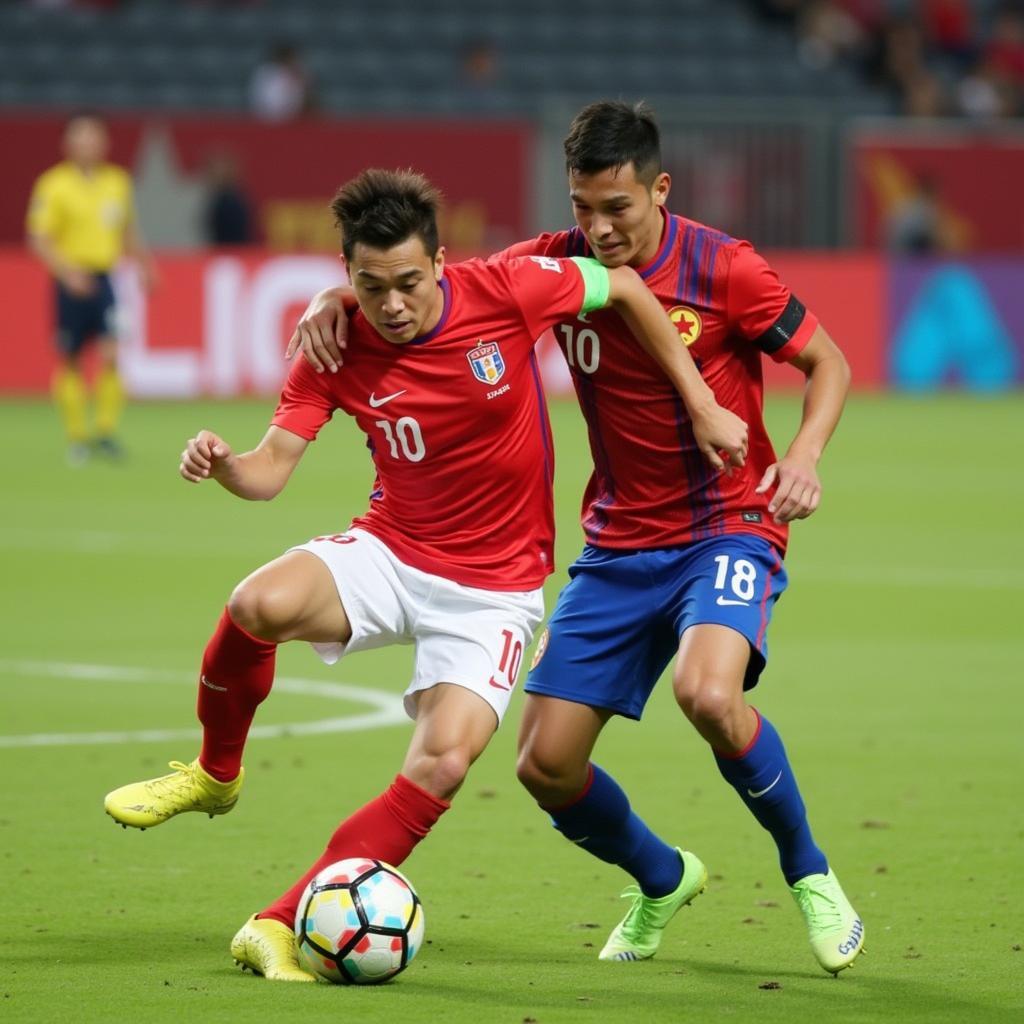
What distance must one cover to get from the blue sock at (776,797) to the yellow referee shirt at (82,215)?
13541 mm

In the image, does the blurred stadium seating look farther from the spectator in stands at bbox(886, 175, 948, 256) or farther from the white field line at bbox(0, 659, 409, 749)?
the white field line at bbox(0, 659, 409, 749)

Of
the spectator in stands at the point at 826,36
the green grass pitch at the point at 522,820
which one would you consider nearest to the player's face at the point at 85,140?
the green grass pitch at the point at 522,820

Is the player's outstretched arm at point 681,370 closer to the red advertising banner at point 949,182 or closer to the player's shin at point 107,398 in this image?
the player's shin at point 107,398

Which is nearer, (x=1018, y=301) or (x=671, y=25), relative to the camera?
(x=1018, y=301)

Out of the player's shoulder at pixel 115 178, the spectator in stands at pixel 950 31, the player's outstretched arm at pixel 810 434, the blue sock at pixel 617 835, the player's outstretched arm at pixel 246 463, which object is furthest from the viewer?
the spectator in stands at pixel 950 31

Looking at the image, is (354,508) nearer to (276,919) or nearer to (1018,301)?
(276,919)

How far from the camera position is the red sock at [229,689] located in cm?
546

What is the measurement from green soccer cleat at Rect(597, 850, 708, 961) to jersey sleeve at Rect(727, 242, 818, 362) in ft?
4.45

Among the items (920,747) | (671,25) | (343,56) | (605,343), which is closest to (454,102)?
(343,56)

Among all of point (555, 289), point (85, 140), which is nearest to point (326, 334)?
point (555, 289)

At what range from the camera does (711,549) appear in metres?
5.65

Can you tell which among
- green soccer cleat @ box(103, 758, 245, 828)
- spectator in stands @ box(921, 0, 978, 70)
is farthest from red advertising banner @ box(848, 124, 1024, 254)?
green soccer cleat @ box(103, 758, 245, 828)

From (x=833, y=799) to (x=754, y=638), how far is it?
205 cm

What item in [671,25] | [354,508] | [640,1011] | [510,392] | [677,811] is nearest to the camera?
[640,1011]
